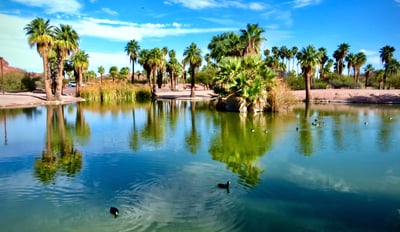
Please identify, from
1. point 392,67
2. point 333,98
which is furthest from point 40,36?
point 392,67

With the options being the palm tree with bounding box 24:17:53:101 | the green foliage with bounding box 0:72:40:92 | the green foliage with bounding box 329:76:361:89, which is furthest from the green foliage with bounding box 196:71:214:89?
the palm tree with bounding box 24:17:53:101

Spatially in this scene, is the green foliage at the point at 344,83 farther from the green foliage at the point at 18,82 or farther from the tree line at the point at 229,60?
the green foliage at the point at 18,82

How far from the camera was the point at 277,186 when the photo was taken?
440 inches

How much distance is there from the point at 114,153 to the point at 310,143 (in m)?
10.4

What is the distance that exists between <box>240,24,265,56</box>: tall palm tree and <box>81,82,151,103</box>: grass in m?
23.1

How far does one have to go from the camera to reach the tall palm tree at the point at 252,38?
51.3 metres

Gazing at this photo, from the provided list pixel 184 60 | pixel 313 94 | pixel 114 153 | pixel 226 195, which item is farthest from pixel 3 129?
pixel 313 94

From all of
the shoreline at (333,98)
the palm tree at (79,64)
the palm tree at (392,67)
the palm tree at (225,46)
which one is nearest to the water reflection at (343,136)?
the shoreline at (333,98)

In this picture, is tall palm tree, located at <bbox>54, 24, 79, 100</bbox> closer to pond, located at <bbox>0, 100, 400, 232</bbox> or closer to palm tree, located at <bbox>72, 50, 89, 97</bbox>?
palm tree, located at <bbox>72, 50, 89, 97</bbox>

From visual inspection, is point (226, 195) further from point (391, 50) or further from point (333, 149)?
point (391, 50)

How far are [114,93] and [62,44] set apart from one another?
46.1 ft

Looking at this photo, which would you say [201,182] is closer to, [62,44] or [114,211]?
[114,211]

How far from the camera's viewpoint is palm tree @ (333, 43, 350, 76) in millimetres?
83438

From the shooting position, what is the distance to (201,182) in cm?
1160
